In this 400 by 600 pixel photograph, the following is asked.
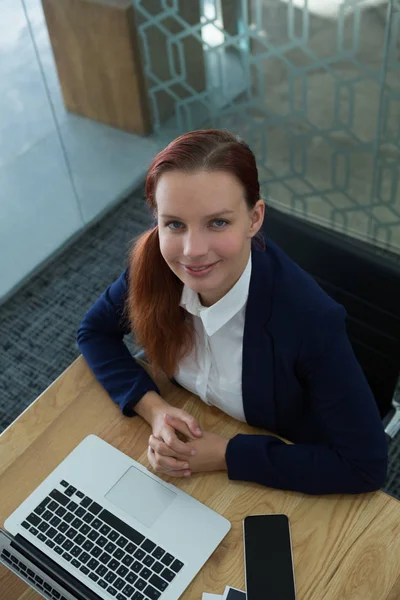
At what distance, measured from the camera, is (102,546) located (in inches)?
53.0

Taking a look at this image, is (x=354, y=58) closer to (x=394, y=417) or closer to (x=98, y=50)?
(x=98, y=50)

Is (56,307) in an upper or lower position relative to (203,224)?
lower

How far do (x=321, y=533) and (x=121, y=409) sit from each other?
19.6 inches

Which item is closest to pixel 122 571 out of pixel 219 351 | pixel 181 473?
pixel 181 473

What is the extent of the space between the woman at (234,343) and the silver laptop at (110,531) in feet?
0.26

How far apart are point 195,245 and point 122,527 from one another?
559 millimetres

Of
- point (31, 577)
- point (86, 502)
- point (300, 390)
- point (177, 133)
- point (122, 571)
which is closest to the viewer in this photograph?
point (31, 577)

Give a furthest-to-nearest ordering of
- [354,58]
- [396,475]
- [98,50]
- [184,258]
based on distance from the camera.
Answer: [98,50] → [354,58] → [396,475] → [184,258]

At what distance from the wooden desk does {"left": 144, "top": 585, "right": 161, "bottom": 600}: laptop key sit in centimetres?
5

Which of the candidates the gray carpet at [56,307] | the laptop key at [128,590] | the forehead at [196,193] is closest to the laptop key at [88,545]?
the laptop key at [128,590]

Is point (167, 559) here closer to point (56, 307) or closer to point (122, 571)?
point (122, 571)

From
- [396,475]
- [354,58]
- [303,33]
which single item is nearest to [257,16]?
[303,33]

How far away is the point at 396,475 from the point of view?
2.42m

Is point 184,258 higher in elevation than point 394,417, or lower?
higher
